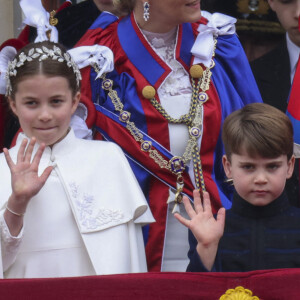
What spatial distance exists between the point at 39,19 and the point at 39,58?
20.7 inches

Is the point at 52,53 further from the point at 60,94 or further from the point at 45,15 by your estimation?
the point at 45,15

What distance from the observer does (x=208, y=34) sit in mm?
3795

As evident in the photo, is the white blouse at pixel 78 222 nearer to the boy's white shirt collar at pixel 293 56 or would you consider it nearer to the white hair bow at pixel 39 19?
the white hair bow at pixel 39 19

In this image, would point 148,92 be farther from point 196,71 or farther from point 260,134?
point 260,134

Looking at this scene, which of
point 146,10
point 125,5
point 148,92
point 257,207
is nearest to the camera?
point 257,207

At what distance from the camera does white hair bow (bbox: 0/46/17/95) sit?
3.68 meters

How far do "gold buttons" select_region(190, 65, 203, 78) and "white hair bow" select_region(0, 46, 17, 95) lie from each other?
0.68 meters

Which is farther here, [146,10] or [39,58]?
[146,10]

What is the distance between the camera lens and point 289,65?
4.03 m

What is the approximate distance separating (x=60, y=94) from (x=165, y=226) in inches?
25.5

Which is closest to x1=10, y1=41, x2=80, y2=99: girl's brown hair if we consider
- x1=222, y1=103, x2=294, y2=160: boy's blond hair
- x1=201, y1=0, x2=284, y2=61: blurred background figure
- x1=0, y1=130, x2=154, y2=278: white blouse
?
x1=0, y1=130, x2=154, y2=278: white blouse

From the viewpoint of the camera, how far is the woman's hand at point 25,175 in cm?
311

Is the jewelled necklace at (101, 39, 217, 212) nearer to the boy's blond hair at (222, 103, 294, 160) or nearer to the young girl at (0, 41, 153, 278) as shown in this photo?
the young girl at (0, 41, 153, 278)

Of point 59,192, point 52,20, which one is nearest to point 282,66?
point 52,20
